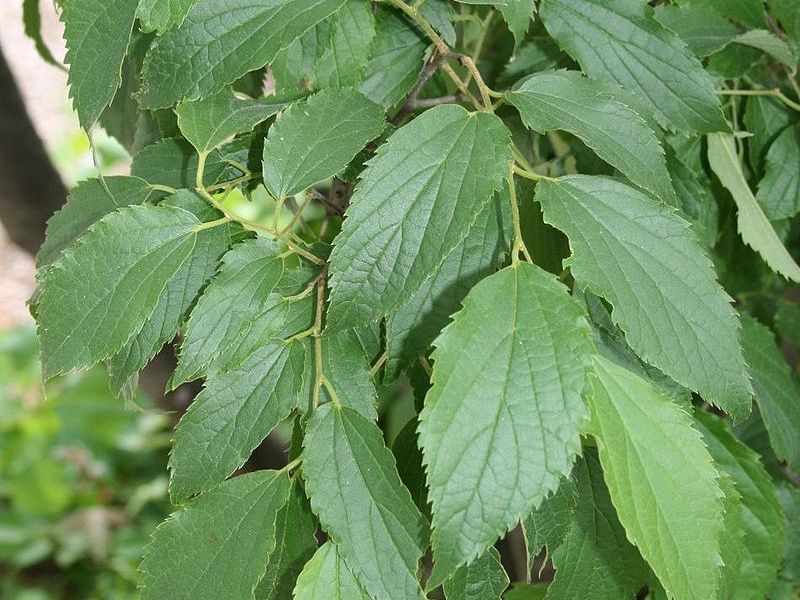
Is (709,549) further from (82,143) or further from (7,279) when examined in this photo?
(7,279)

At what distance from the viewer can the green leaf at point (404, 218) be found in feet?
1.60

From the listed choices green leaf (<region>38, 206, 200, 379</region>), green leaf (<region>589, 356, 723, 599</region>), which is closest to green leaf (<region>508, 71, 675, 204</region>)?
green leaf (<region>589, 356, 723, 599</region>)

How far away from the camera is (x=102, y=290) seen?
1.71 ft

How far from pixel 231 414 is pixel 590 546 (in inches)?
10.4

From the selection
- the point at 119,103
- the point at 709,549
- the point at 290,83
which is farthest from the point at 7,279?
the point at 709,549

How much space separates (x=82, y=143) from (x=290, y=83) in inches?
97.5

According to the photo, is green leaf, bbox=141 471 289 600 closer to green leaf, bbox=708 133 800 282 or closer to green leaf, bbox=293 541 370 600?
green leaf, bbox=293 541 370 600

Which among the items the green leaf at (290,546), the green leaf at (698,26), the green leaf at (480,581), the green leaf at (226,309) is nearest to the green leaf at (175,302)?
the green leaf at (226,309)

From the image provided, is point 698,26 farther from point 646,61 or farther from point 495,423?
point 495,423

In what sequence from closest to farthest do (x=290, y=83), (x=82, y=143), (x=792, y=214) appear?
(x=290, y=83), (x=792, y=214), (x=82, y=143)

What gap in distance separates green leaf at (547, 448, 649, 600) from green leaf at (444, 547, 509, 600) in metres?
0.06

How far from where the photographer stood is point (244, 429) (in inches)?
21.4

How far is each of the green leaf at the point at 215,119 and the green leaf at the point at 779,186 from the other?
0.43m

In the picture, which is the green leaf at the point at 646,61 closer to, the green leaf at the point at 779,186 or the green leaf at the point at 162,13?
the green leaf at the point at 779,186
